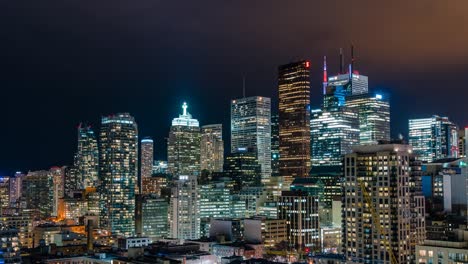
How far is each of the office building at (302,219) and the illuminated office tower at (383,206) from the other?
45.8 meters

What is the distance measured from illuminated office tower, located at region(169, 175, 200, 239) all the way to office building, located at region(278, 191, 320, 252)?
1417 inches

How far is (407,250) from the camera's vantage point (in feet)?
376

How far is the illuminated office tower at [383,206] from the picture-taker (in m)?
114

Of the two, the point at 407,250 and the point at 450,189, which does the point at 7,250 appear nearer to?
the point at 407,250

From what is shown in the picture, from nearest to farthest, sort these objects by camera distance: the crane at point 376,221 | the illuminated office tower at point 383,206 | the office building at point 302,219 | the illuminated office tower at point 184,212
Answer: the crane at point 376,221, the illuminated office tower at point 383,206, the office building at point 302,219, the illuminated office tower at point 184,212

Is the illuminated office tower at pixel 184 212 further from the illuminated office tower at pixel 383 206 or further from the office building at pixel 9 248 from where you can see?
the office building at pixel 9 248

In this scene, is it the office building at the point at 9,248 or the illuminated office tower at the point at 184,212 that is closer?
the office building at the point at 9,248

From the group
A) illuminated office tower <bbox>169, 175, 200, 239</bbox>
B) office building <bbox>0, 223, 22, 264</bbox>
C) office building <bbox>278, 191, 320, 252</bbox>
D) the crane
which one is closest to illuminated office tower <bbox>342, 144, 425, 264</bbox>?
the crane

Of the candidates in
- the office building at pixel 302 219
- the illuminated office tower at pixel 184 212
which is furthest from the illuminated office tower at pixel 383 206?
the illuminated office tower at pixel 184 212

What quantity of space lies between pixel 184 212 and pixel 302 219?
43928 millimetres

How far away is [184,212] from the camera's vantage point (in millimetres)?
193000

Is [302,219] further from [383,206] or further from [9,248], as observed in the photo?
[9,248]

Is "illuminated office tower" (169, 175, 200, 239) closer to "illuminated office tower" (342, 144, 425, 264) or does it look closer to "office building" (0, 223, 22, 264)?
"illuminated office tower" (342, 144, 425, 264)

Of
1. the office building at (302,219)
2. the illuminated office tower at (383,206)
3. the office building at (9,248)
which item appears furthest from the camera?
the office building at (302,219)
